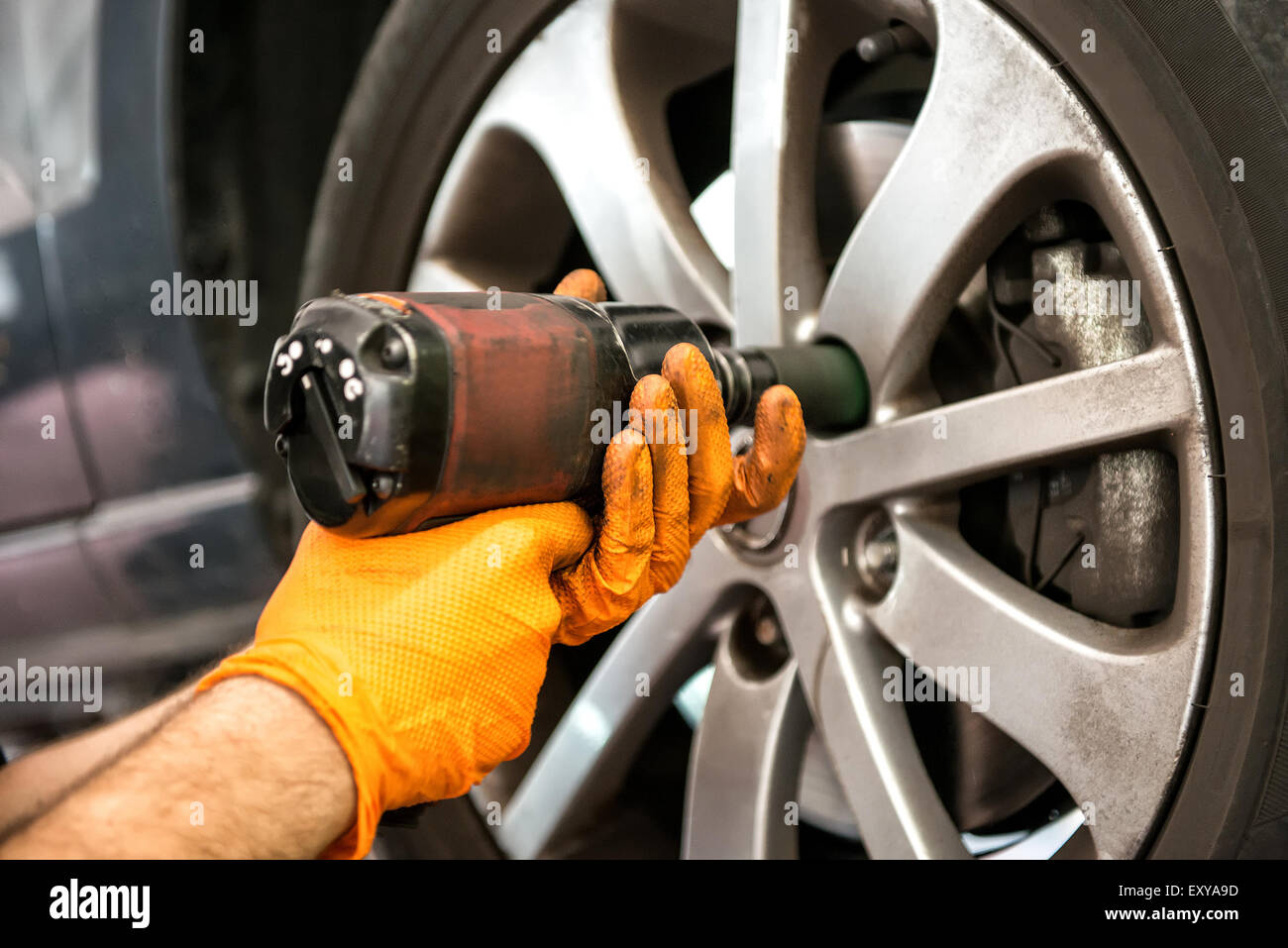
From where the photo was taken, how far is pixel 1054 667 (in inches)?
34.1

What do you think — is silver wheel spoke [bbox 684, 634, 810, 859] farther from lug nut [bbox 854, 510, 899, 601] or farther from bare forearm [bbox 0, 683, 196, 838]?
bare forearm [bbox 0, 683, 196, 838]

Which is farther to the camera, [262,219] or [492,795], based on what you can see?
[262,219]

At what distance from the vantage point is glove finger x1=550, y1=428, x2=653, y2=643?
760mm

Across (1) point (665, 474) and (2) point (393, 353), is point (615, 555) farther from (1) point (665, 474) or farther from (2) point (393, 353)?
(2) point (393, 353)

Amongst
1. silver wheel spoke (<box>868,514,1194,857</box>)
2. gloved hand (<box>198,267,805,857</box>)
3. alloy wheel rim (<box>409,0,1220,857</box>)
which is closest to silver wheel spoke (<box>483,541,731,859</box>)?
alloy wheel rim (<box>409,0,1220,857</box>)

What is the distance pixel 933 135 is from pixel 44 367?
121 cm

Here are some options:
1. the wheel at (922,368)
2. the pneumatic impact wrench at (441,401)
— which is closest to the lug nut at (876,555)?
the wheel at (922,368)

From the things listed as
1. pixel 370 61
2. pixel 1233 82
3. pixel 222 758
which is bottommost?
pixel 222 758

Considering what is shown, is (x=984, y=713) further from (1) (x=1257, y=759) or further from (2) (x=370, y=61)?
(2) (x=370, y=61)

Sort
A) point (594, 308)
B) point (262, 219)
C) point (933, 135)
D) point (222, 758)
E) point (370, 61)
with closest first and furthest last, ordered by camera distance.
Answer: point (222, 758), point (594, 308), point (933, 135), point (370, 61), point (262, 219)

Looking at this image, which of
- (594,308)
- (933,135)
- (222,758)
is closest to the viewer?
(222,758)

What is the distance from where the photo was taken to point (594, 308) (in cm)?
81

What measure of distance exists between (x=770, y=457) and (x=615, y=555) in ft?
0.49
